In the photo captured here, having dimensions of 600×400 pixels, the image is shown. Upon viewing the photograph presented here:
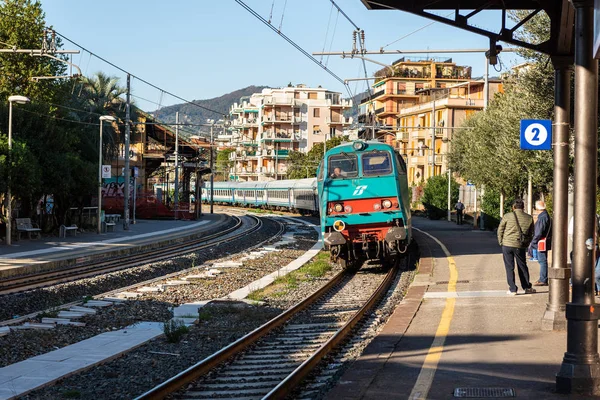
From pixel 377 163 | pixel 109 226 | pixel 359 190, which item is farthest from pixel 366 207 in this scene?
pixel 109 226

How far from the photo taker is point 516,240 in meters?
14.7

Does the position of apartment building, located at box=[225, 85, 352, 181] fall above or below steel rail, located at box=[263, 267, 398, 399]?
above

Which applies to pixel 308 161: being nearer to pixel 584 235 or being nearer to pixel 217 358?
pixel 217 358

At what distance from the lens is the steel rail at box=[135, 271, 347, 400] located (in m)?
7.85

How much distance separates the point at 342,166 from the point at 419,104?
2611 inches

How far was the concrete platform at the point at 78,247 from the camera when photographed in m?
22.5

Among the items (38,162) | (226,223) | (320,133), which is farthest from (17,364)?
(320,133)

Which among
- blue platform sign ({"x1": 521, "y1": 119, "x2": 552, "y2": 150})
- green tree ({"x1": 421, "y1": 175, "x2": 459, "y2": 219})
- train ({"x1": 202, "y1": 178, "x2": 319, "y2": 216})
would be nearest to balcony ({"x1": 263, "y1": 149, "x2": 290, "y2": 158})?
train ({"x1": 202, "y1": 178, "x2": 319, "y2": 216})

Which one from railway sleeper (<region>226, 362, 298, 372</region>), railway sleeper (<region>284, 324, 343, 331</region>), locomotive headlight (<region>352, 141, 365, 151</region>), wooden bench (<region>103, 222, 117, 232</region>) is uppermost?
locomotive headlight (<region>352, 141, 365, 151</region>)

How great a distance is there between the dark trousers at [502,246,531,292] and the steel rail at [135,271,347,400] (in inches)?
138

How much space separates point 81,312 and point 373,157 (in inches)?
360

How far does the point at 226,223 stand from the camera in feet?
171

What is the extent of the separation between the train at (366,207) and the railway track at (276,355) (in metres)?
3.92

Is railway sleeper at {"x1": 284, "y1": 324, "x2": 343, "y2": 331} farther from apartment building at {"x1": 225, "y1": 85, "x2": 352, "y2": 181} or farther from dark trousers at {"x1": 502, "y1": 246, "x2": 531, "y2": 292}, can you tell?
apartment building at {"x1": 225, "y1": 85, "x2": 352, "y2": 181}
